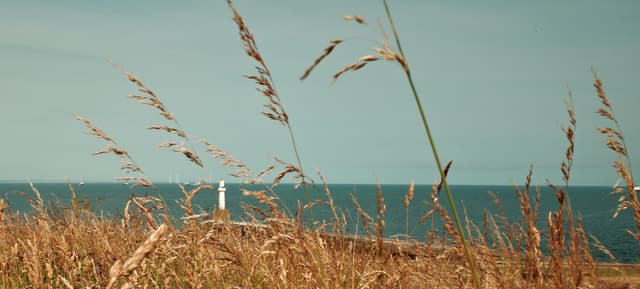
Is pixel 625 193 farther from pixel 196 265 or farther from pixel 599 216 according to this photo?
pixel 599 216

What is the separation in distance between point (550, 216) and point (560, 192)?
201 mm

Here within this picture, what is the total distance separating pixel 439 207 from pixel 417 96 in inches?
47.1

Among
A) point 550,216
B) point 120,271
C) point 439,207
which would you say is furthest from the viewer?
point 439,207

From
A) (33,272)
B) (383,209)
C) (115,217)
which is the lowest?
(115,217)

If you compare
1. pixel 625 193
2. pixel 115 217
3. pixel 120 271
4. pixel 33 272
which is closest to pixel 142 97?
pixel 33 272

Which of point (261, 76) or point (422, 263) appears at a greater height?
point (261, 76)

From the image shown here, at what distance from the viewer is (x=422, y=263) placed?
4.02 meters

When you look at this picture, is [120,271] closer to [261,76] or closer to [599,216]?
[261,76]

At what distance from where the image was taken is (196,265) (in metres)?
3.22

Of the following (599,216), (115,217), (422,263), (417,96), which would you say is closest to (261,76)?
(417,96)

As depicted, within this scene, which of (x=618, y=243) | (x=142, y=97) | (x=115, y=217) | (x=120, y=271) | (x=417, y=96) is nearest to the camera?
(x=120, y=271)

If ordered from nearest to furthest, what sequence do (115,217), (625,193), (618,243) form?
(625,193) → (115,217) → (618,243)

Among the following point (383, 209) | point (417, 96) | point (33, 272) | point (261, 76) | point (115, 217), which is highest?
point (261, 76)

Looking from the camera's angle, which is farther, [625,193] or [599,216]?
[599,216]
